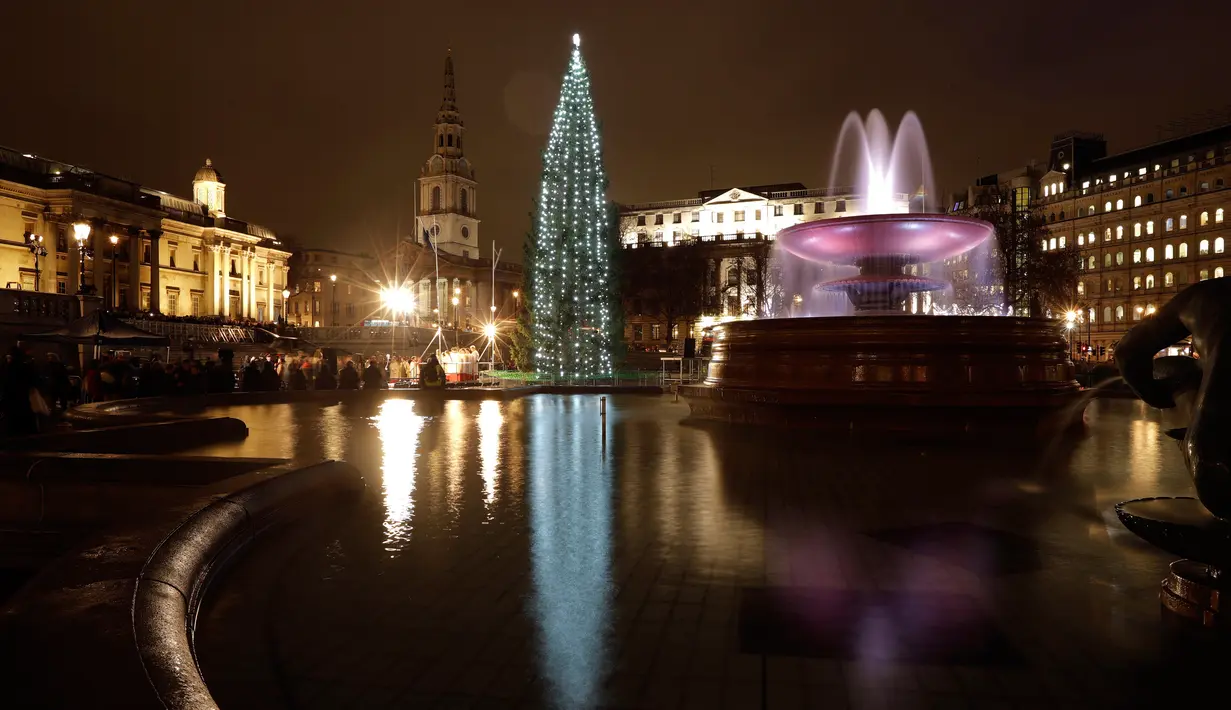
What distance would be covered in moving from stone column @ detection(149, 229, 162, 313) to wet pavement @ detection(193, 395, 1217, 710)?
7639 cm

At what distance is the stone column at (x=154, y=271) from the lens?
237ft

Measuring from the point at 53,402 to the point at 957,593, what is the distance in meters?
18.4

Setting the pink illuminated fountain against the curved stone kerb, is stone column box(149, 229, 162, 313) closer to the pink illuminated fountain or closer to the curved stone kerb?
the pink illuminated fountain

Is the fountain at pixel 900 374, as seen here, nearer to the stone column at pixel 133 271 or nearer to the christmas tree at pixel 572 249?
the christmas tree at pixel 572 249

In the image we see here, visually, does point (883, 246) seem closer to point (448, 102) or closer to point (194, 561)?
point (194, 561)

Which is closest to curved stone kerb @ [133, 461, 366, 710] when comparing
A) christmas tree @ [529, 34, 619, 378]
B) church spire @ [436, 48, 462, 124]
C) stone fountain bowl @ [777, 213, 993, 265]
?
stone fountain bowl @ [777, 213, 993, 265]

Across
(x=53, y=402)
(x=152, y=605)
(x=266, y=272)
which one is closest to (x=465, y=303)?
(x=266, y=272)

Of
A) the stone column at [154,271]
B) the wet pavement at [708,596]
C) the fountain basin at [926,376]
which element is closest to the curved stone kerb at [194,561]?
the wet pavement at [708,596]

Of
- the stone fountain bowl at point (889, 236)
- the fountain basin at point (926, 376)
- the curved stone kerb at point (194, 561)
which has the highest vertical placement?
the stone fountain bowl at point (889, 236)

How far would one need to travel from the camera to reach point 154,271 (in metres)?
72.8

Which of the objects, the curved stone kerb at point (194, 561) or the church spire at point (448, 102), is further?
the church spire at point (448, 102)

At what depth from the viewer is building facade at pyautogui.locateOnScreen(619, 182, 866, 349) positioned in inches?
3059

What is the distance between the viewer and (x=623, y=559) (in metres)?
4.79

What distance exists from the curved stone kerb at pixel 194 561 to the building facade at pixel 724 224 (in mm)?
66499
